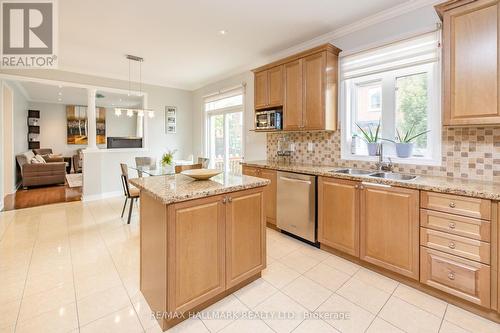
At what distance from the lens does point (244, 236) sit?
196 centimetres

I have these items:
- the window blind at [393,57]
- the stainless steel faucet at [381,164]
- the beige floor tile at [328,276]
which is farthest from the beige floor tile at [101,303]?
the window blind at [393,57]

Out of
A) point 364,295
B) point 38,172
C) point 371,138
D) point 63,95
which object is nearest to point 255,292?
point 364,295

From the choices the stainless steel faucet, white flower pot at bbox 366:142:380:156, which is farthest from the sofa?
the stainless steel faucet

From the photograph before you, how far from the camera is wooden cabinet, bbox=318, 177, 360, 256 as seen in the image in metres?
2.40

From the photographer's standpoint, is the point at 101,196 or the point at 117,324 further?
the point at 101,196

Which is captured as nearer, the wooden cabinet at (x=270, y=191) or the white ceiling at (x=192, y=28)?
the white ceiling at (x=192, y=28)

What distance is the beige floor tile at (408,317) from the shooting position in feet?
5.33

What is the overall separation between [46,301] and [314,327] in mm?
2033

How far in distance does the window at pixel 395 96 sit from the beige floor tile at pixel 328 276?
1367 millimetres

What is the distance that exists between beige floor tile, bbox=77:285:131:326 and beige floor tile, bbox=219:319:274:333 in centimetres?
83

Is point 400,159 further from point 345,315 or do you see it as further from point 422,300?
point 345,315

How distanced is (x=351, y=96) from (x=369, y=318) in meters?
2.43

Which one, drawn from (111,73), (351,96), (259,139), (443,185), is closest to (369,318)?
(443,185)

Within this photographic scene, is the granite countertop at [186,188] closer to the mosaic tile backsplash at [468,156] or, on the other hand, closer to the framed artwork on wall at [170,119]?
the mosaic tile backsplash at [468,156]
